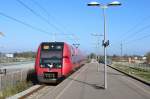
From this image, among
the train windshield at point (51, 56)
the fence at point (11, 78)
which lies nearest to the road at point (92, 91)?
the fence at point (11, 78)

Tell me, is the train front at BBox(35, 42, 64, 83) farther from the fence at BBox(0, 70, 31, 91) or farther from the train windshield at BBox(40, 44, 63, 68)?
the fence at BBox(0, 70, 31, 91)

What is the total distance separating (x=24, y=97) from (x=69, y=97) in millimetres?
2261

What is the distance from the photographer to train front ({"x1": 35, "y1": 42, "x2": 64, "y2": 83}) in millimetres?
25234

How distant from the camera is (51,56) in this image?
26.0 meters

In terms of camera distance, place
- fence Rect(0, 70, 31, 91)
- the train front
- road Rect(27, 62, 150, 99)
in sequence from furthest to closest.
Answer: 1. the train front
2. fence Rect(0, 70, 31, 91)
3. road Rect(27, 62, 150, 99)

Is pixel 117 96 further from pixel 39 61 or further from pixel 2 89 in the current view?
pixel 39 61

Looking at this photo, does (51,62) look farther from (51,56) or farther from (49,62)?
(51,56)

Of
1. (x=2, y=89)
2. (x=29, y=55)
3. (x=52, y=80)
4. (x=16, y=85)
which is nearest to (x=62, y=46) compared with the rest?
(x=52, y=80)

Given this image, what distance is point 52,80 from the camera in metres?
25.3

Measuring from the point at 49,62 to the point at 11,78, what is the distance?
15.2 feet

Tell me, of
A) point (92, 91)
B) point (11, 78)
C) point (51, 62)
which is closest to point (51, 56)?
point (51, 62)

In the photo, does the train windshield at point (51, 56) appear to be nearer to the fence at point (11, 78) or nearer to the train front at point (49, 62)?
the train front at point (49, 62)

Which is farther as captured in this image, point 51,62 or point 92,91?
point 51,62

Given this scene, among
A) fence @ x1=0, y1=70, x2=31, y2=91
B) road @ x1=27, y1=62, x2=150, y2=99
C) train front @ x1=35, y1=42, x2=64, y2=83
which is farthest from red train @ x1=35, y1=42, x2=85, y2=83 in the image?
road @ x1=27, y1=62, x2=150, y2=99
